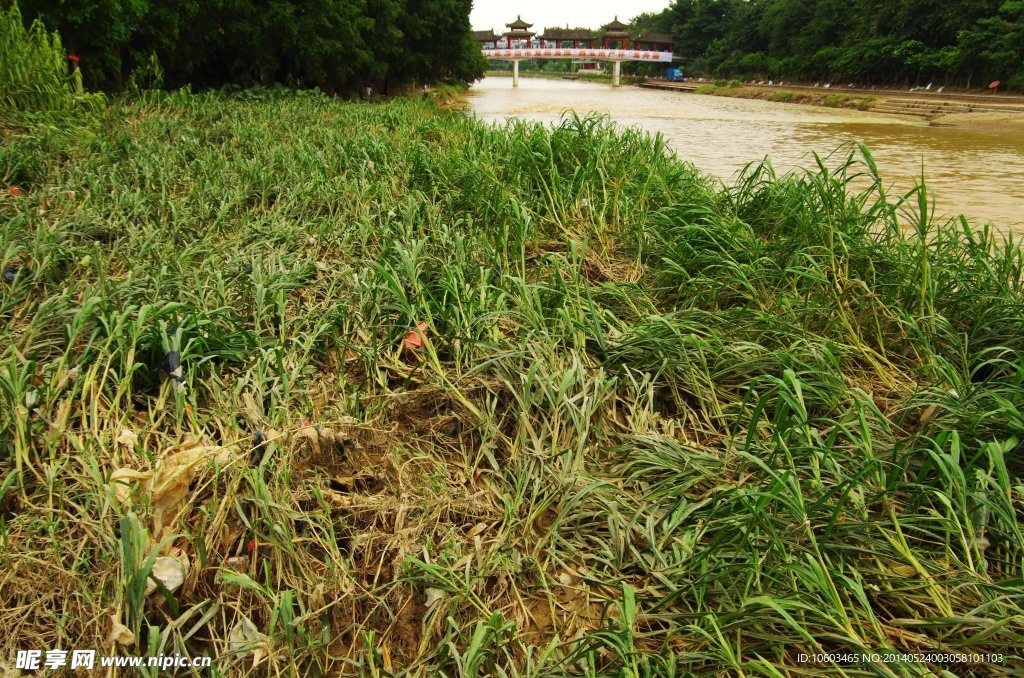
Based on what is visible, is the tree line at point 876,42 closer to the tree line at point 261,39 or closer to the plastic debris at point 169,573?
the tree line at point 261,39

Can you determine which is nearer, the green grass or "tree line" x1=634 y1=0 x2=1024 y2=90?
the green grass

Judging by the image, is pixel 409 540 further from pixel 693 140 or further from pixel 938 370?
pixel 693 140

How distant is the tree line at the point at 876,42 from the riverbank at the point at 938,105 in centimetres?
131

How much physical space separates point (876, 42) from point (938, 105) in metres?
10.7

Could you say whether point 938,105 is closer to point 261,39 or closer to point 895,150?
point 895,150

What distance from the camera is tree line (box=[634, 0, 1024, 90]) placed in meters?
21.7

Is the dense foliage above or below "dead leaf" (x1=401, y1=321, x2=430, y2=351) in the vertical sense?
above

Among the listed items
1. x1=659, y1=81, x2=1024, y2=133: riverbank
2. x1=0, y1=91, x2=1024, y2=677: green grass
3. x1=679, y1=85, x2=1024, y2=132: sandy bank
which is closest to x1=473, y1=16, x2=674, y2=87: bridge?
x1=679, y1=85, x2=1024, y2=132: sandy bank

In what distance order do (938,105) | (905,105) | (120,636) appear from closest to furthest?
1. (120,636)
2. (938,105)
3. (905,105)

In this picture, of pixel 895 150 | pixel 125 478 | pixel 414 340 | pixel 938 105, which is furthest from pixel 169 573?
pixel 938 105

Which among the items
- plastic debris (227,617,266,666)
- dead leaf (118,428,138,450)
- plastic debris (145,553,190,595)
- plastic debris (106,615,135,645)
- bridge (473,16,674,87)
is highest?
bridge (473,16,674,87)

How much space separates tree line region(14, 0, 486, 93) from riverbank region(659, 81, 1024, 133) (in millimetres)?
12773

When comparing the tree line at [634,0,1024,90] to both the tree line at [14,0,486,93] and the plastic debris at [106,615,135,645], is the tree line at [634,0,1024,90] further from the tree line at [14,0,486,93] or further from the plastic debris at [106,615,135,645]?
the plastic debris at [106,615,135,645]

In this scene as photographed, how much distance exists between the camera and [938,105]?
19.3 m
